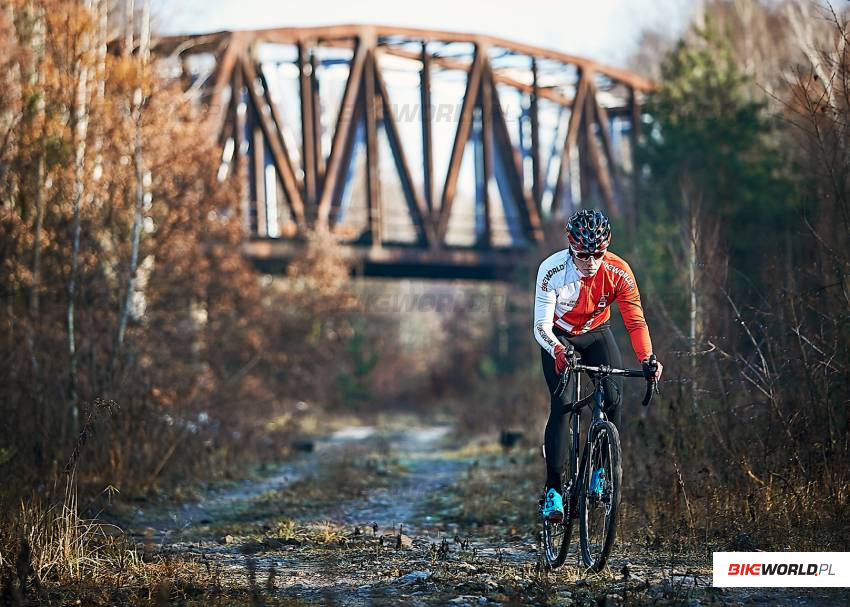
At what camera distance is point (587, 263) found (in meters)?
7.17

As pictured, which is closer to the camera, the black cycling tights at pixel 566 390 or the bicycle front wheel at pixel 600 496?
the bicycle front wheel at pixel 600 496

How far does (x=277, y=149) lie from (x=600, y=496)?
24.2 m

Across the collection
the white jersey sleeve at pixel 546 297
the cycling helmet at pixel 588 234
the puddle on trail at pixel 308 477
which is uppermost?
the cycling helmet at pixel 588 234

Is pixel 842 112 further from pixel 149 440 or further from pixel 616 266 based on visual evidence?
pixel 149 440

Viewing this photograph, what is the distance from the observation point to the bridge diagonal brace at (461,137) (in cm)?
3256

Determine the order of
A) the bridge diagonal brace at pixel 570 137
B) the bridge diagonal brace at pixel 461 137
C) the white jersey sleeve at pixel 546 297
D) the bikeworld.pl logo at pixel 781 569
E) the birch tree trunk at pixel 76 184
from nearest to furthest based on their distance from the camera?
1. the bikeworld.pl logo at pixel 781 569
2. the white jersey sleeve at pixel 546 297
3. the birch tree trunk at pixel 76 184
4. the bridge diagonal brace at pixel 461 137
5. the bridge diagonal brace at pixel 570 137

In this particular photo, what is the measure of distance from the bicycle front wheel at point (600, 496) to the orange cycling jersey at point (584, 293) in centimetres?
64

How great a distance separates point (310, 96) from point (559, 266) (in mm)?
25435

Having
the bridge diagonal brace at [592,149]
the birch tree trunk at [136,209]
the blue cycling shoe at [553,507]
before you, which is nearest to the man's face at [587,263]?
the blue cycling shoe at [553,507]

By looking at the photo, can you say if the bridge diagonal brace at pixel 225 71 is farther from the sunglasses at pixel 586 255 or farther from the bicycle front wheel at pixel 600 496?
the bicycle front wheel at pixel 600 496

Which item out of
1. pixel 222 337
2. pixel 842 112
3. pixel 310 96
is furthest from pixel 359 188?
pixel 842 112

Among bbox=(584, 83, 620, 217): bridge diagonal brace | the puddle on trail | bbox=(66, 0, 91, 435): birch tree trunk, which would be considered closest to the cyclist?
the puddle on trail

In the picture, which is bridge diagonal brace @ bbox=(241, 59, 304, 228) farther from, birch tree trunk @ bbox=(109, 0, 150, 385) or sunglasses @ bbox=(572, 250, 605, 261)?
sunglasses @ bbox=(572, 250, 605, 261)

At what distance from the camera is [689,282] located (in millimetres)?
12461
